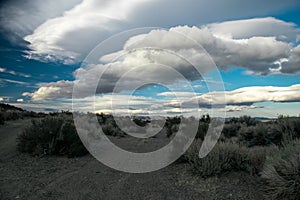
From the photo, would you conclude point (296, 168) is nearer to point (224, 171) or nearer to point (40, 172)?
point (224, 171)

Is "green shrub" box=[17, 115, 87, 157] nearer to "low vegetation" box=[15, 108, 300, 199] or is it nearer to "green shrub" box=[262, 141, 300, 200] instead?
"low vegetation" box=[15, 108, 300, 199]

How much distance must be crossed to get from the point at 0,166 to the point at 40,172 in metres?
1.75

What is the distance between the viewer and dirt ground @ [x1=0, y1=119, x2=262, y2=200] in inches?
245

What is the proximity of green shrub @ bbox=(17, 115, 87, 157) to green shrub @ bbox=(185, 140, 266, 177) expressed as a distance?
5.55 metres

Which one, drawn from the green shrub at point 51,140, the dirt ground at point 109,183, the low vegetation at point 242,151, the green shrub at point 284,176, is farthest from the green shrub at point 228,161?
the green shrub at point 51,140

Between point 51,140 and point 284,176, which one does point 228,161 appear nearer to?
point 284,176

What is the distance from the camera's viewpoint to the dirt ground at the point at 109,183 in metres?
6.23

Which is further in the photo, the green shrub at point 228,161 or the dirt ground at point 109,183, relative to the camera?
the green shrub at point 228,161

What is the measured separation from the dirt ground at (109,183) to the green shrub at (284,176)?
1.30 ft


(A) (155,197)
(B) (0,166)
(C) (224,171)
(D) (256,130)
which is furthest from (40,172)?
(D) (256,130)

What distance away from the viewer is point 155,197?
20.2 feet

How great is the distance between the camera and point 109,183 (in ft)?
23.7

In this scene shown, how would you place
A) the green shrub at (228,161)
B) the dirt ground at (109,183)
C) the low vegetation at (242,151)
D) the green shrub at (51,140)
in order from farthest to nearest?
1. the green shrub at (51,140)
2. the green shrub at (228,161)
3. the dirt ground at (109,183)
4. the low vegetation at (242,151)

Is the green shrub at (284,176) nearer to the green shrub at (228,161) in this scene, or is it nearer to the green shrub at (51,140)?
the green shrub at (228,161)
